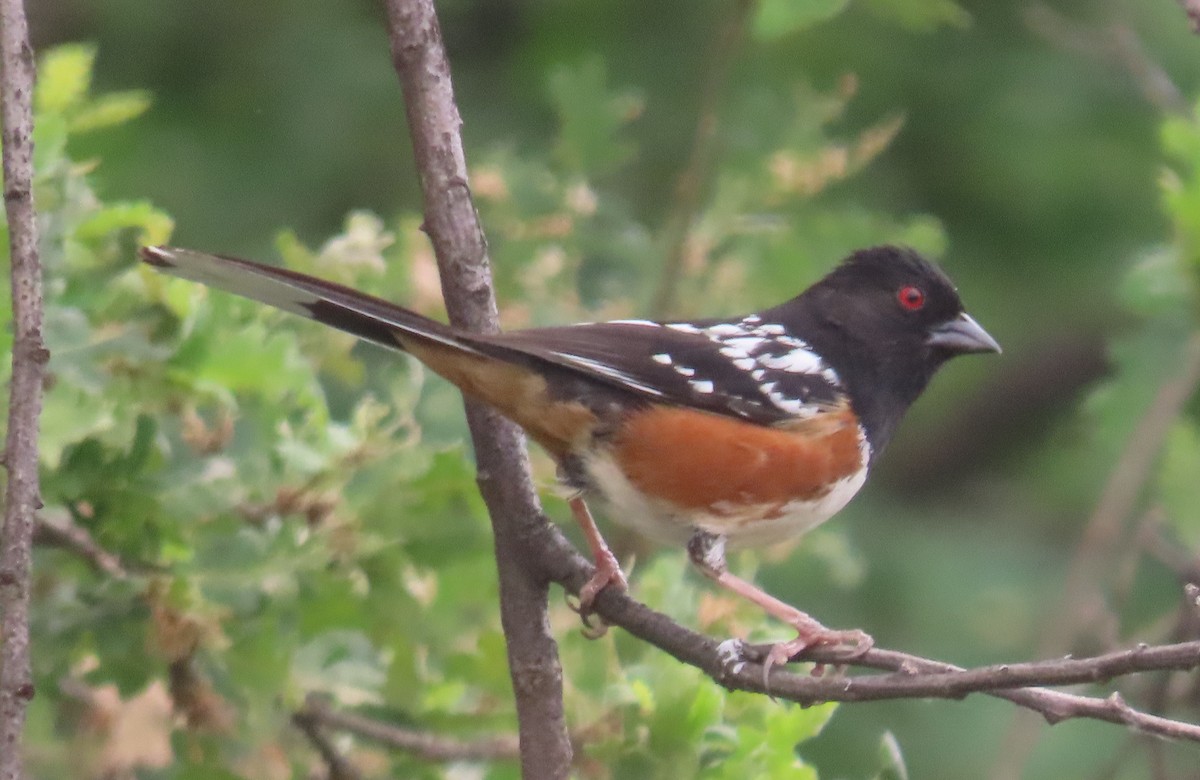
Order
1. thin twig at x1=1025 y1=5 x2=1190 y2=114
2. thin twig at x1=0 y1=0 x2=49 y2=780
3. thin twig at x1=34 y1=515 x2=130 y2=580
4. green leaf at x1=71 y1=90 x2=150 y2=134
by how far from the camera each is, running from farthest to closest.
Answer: thin twig at x1=1025 y1=5 x2=1190 y2=114
green leaf at x1=71 y1=90 x2=150 y2=134
thin twig at x1=34 y1=515 x2=130 y2=580
thin twig at x1=0 y1=0 x2=49 y2=780

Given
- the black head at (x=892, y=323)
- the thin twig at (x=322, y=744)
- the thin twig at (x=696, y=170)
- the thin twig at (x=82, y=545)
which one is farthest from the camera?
the thin twig at (x=696, y=170)

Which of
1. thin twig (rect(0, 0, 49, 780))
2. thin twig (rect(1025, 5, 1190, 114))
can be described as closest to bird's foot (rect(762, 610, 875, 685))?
thin twig (rect(0, 0, 49, 780))

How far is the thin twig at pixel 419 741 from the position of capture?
9.32 ft

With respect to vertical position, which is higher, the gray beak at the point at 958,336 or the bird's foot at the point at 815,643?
the gray beak at the point at 958,336

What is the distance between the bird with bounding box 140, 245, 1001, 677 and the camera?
2477 mm

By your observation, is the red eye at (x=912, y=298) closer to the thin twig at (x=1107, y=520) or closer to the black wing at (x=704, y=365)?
the black wing at (x=704, y=365)

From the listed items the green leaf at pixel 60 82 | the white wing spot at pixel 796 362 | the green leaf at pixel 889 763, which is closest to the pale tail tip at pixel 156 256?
the green leaf at pixel 60 82

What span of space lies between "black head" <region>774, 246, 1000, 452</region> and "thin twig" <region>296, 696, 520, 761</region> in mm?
1010

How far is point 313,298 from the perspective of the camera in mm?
2428

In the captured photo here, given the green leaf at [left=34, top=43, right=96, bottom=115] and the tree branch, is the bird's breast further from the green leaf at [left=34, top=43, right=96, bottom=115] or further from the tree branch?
the green leaf at [left=34, top=43, right=96, bottom=115]

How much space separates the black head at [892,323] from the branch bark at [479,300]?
3.63ft

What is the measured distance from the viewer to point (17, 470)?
1853mm

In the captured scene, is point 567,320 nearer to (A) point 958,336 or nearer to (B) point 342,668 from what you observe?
(A) point 958,336

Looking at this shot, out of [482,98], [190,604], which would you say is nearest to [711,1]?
[482,98]
